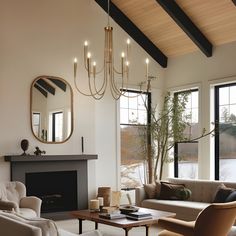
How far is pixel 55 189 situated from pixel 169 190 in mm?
2186

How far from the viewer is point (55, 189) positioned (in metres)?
7.52

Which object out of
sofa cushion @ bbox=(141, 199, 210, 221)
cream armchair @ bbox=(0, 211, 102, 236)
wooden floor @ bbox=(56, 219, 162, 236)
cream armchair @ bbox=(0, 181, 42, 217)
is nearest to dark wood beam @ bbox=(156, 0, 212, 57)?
sofa cushion @ bbox=(141, 199, 210, 221)

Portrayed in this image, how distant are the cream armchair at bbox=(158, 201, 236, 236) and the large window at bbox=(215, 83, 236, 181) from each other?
3.48 metres

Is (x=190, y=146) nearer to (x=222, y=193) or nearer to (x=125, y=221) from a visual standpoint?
(x=222, y=193)

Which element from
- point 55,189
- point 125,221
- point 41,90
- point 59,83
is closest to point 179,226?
point 125,221

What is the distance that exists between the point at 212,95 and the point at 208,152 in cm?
112

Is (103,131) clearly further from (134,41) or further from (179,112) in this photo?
(134,41)

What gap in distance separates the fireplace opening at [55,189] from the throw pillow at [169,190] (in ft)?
5.67

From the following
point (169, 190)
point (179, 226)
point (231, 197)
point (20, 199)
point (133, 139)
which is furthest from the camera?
point (133, 139)

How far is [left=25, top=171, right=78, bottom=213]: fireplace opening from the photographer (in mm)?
7239

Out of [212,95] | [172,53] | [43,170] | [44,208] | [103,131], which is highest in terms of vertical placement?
[172,53]

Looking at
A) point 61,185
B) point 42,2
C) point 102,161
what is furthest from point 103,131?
point 42,2

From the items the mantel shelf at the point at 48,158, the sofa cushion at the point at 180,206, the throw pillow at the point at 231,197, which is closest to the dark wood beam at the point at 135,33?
the mantel shelf at the point at 48,158

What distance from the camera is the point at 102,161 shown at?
312 inches
